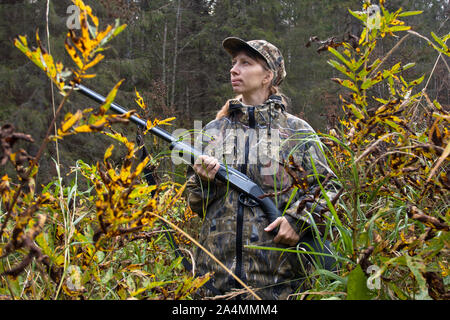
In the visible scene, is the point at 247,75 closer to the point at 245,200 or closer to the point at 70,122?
the point at 245,200

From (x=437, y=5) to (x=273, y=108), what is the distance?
20.8 m

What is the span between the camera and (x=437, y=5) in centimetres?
1925

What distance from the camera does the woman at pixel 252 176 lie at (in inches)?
95.1

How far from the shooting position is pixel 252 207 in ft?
8.27

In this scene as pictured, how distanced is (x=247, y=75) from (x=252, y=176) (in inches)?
31.3

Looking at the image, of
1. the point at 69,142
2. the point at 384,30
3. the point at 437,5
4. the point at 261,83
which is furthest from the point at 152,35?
the point at 384,30

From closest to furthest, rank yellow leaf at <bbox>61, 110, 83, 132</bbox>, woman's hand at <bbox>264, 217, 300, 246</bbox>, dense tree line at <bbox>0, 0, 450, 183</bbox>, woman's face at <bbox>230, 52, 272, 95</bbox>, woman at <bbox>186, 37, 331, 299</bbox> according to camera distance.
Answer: yellow leaf at <bbox>61, 110, 83, 132</bbox> < woman's hand at <bbox>264, 217, 300, 246</bbox> < woman at <bbox>186, 37, 331, 299</bbox> < woman's face at <bbox>230, 52, 272, 95</bbox> < dense tree line at <bbox>0, 0, 450, 183</bbox>

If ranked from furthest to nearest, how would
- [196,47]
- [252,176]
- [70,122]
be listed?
[196,47] → [252,176] → [70,122]

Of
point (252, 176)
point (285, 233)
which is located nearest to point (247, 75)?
point (252, 176)

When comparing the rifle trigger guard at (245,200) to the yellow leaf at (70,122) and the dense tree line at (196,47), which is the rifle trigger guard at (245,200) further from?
the dense tree line at (196,47)

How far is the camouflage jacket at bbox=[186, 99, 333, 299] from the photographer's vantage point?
243cm

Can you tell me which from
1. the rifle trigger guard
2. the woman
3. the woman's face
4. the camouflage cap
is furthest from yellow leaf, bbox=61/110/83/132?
the camouflage cap

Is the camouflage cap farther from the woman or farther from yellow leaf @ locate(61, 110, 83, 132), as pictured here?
yellow leaf @ locate(61, 110, 83, 132)
